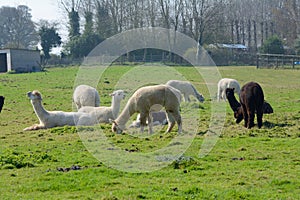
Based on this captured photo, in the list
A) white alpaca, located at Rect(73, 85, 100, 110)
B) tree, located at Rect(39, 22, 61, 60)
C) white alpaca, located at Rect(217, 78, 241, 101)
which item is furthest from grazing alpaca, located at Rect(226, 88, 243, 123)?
tree, located at Rect(39, 22, 61, 60)

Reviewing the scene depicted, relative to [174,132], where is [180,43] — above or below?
above

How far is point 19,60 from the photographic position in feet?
194

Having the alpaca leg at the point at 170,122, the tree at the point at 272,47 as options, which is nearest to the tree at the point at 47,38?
A: the tree at the point at 272,47

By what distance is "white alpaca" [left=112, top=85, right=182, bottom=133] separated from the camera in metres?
13.9

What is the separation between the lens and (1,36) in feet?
325

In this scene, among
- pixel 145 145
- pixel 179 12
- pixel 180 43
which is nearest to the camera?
pixel 145 145

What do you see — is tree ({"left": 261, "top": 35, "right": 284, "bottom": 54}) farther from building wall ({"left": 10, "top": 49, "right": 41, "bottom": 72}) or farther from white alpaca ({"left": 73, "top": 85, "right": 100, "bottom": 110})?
white alpaca ({"left": 73, "top": 85, "right": 100, "bottom": 110})

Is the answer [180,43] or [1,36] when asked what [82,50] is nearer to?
[180,43]

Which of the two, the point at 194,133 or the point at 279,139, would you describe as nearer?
the point at 279,139

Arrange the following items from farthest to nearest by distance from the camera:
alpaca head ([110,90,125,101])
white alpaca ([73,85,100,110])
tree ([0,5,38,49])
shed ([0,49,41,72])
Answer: tree ([0,5,38,49]), shed ([0,49,41,72]), white alpaca ([73,85,100,110]), alpaca head ([110,90,125,101])

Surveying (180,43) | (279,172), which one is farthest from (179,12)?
(279,172)

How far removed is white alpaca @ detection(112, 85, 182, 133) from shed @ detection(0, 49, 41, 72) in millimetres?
43518

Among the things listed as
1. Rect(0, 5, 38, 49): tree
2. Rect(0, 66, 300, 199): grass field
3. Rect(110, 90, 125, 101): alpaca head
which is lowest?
Rect(0, 66, 300, 199): grass field

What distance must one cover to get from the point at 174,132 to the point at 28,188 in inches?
255
